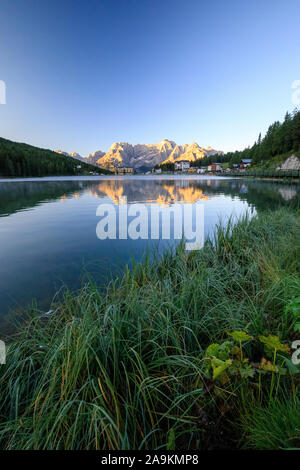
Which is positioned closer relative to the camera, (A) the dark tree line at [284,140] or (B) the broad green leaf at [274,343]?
(B) the broad green leaf at [274,343]

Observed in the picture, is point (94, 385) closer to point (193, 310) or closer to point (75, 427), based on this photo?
point (75, 427)

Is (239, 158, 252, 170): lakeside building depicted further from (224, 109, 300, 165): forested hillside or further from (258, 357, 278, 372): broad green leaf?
(258, 357, 278, 372): broad green leaf

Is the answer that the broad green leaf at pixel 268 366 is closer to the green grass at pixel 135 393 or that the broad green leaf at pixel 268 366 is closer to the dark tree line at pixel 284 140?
the green grass at pixel 135 393

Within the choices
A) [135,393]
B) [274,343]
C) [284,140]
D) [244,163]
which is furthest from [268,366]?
[244,163]

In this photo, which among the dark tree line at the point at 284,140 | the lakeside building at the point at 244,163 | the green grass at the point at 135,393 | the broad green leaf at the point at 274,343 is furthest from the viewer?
the lakeside building at the point at 244,163

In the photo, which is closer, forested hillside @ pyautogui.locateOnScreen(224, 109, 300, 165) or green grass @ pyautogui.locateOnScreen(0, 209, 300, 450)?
green grass @ pyautogui.locateOnScreen(0, 209, 300, 450)

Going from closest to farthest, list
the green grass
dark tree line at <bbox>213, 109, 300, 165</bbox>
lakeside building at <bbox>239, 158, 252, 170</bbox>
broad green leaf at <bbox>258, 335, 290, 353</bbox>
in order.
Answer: the green grass, broad green leaf at <bbox>258, 335, 290, 353</bbox>, dark tree line at <bbox>213, 109, 300, 165</bbox>, lakeside building at <bbox>239, 158, 252, 170</bbox>

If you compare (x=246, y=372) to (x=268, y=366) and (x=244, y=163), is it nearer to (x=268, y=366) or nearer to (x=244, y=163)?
(x=268, y=366)

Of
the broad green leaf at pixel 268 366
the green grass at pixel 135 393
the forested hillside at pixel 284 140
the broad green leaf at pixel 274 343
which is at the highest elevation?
the forested hillside at pixel 284 140

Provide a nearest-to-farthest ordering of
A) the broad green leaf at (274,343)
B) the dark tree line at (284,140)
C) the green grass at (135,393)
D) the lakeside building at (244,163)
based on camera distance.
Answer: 1. the green grass at (135,393)
2. the broad green leaf at (274,343)
3. the dark tree line at (284,140)
4. the lakeside building at (244,163)

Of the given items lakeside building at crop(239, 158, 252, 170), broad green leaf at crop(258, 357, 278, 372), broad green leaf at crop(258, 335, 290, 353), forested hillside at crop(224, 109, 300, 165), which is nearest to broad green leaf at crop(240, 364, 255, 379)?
broad green leaf at crop(258, 357, 278, 372)

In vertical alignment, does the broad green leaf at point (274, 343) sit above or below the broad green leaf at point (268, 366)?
above

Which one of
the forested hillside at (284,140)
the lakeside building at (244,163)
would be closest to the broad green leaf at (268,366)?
the forested hillside at (284,140)
